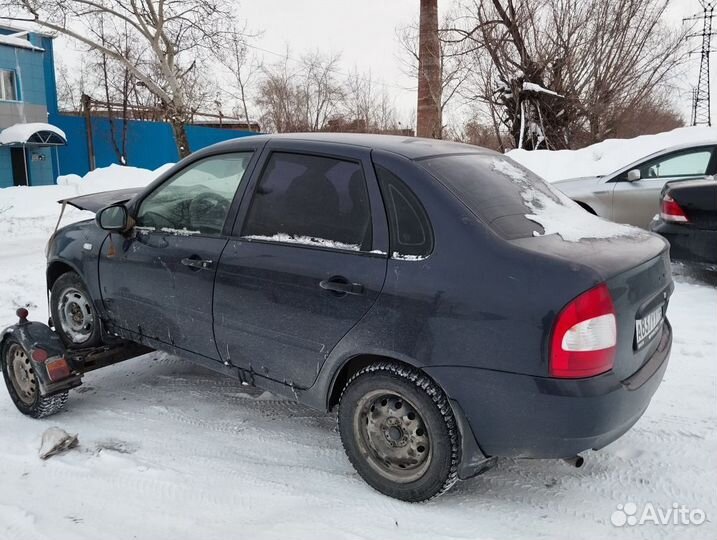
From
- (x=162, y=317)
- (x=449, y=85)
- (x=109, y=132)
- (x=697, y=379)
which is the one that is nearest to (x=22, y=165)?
(x=109, y=132)

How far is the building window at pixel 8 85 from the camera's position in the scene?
2617 centimetres

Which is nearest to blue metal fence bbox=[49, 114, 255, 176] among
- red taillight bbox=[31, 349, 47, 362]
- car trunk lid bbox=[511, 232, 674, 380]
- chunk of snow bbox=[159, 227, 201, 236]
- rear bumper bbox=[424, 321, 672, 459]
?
chunk of snow bbox=[159, 227, 201, 236]

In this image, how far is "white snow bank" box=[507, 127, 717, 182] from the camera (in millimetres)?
13266

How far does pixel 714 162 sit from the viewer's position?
7.82 m

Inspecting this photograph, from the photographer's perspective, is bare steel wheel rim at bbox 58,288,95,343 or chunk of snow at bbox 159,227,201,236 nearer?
chunk of snow at bbox 159,227,201,236

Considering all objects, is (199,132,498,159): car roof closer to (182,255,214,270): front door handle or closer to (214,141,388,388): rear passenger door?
(214,141,388,388): rear passenger door

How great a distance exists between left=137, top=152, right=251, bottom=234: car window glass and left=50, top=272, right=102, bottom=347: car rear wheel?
880mm

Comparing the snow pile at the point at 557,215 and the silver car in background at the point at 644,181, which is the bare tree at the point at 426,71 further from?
the snow pile at the point at 557,215

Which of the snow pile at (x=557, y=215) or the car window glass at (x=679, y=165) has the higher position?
the car window glass at (x=679, y=165)

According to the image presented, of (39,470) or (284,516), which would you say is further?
(39,470)

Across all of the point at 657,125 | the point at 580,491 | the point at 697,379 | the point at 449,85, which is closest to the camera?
the point at 580,491

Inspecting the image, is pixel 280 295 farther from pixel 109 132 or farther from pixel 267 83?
pixel 267 83

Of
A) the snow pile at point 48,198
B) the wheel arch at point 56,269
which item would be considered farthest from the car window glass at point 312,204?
the snow pile at point 48,198

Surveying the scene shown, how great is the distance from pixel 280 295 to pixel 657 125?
28.6 m
